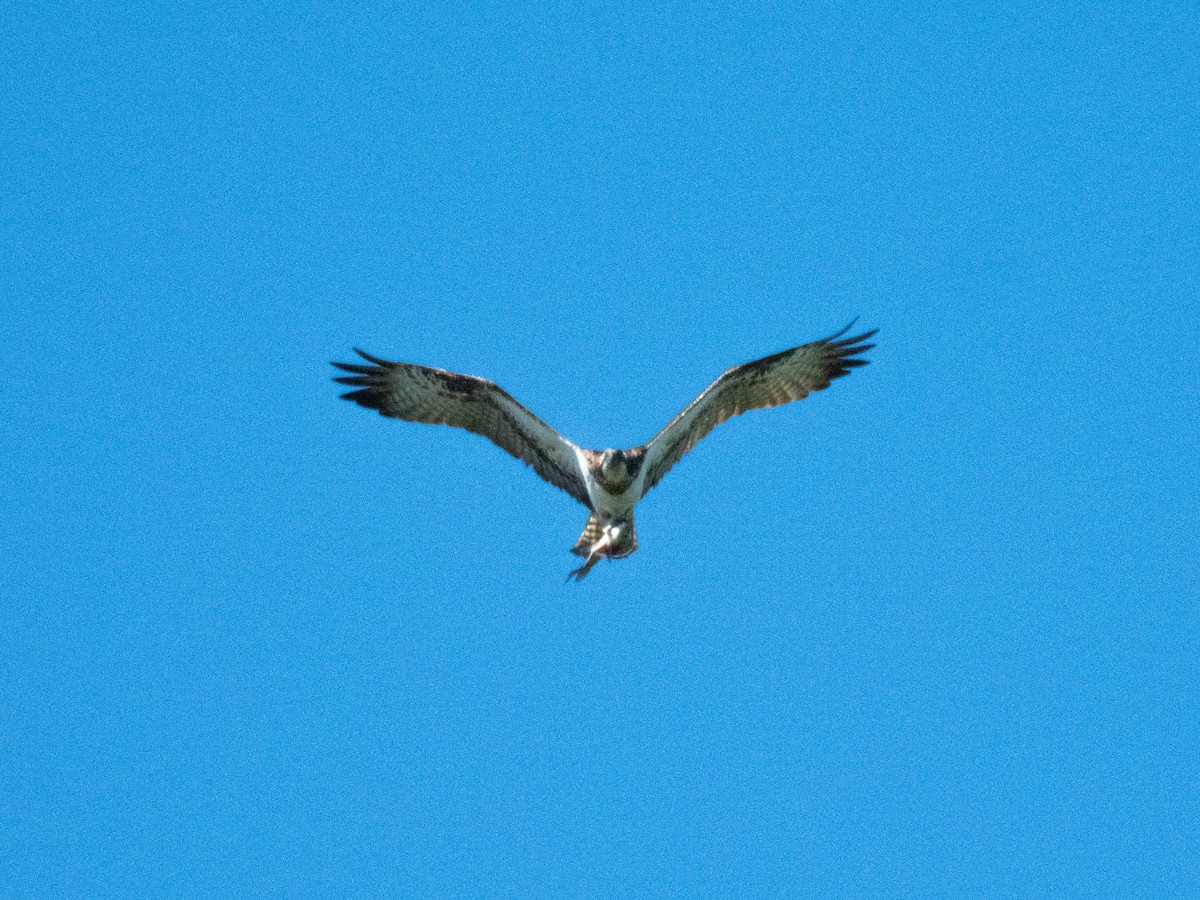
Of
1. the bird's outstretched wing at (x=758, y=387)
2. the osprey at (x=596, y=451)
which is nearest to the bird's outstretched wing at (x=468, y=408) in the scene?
the osprey at (x=596, y=451)

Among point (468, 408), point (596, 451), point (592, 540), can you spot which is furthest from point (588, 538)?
point (468, 408)

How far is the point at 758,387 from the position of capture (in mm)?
12953

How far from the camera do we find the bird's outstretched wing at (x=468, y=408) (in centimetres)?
1220

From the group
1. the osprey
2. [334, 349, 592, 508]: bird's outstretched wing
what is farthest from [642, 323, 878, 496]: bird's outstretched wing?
[334, 349, 592, 508]: bird's outstretched wing

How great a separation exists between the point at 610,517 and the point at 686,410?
114cm

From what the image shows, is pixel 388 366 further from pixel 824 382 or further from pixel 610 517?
pixel 824 382

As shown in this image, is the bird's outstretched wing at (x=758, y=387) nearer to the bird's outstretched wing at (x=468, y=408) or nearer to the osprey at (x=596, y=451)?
the osprey at (x=596, y=451)

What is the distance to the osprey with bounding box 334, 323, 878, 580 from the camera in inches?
469

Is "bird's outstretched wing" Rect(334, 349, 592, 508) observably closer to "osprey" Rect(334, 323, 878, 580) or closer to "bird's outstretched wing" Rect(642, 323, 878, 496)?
"osprey" Rect(334, 323, 878, 580)

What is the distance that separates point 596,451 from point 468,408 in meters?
1.52

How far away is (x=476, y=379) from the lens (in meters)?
12.2

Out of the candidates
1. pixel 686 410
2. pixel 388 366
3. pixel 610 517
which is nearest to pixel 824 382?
pixel 686 410

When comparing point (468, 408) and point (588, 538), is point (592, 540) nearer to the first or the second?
point (588, 538)

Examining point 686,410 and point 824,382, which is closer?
point 686,410
